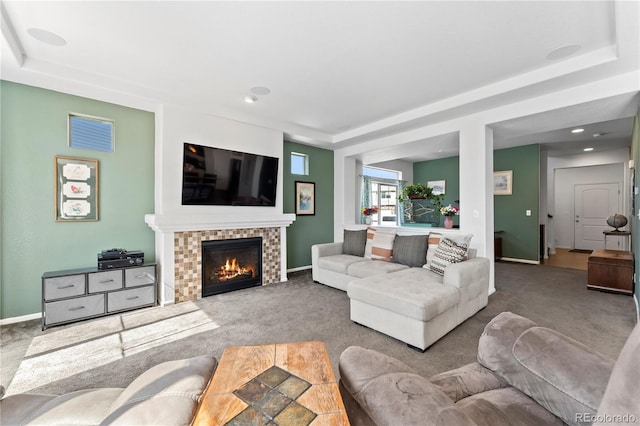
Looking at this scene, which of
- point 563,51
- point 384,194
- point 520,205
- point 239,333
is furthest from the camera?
point 384,194

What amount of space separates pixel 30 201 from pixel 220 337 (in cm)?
262

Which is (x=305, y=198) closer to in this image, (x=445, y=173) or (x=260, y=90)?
(x=260, y=90)

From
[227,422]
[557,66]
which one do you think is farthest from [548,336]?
[557,66]

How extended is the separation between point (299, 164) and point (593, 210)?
8430 mm

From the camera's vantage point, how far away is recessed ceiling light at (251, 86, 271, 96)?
333 cm

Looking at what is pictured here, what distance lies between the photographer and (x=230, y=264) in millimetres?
4184

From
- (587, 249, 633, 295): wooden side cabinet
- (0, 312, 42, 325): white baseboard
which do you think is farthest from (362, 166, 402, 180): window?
(0, 312, 42, 325): white baseboard

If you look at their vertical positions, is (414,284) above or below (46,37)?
below

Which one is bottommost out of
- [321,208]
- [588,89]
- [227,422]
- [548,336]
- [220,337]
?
[220,337]

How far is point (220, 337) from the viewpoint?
2600 millimetres

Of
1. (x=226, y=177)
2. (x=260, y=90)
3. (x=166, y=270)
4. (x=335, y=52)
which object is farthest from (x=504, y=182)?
(x=166, y=270)

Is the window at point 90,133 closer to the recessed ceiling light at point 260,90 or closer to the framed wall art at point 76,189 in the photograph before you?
the framed wall art at point 76,189

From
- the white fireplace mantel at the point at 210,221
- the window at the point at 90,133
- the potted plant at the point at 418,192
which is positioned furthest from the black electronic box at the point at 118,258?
the potted plant at the point at 418,192

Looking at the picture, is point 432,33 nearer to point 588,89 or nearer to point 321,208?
point 588,89
